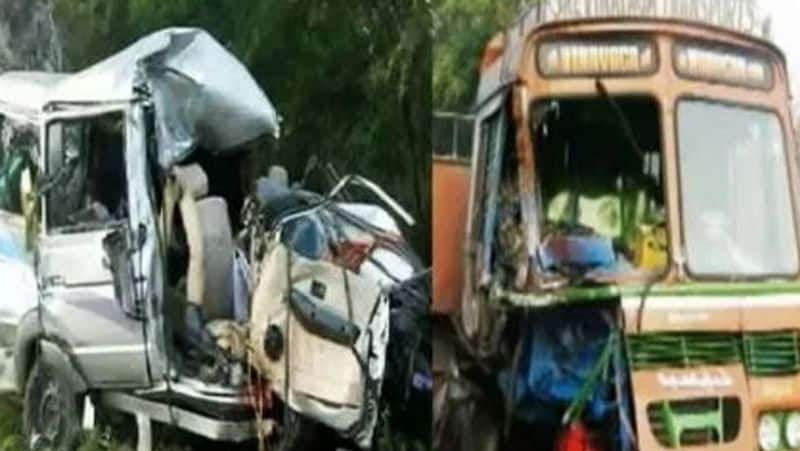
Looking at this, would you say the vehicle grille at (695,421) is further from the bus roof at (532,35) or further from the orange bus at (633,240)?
the bus roof at (532,35)

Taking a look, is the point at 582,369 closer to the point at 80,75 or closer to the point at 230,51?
the point at 230,51

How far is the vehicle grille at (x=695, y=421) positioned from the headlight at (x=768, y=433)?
0.03 metres

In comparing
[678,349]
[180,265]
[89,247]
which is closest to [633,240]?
[678,349]

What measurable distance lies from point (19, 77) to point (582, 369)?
1.25 m

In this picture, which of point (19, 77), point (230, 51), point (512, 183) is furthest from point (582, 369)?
point (19, 77)

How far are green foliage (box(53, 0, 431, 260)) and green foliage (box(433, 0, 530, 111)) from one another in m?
0.03

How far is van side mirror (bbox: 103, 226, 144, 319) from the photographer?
246cm

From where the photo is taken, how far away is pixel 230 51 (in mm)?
2389

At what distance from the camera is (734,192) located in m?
1.99

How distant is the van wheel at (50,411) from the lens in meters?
2.58

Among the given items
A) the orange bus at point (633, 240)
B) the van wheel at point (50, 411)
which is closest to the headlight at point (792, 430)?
the orange bus at point (633, 240)

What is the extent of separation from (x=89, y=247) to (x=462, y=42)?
0.84m

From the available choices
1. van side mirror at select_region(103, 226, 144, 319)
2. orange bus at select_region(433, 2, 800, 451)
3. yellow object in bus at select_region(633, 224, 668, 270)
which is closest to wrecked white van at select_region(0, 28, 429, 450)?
van side mirror at select_region(103, 226, 144, 319)

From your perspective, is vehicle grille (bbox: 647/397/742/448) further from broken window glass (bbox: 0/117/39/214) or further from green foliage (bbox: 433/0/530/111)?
broken window glass (bbox: 0/117/39/214)
